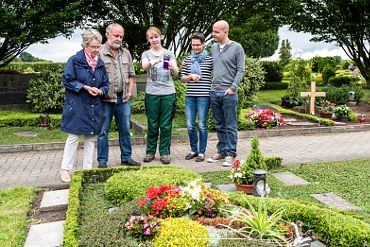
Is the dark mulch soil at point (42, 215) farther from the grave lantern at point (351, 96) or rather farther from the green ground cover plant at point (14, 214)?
the grave lantern at point (351, 96)

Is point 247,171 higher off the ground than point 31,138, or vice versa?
point 247,171

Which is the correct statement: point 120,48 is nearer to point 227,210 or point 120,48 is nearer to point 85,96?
point 85,96

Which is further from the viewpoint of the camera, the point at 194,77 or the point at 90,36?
the point at 194,77

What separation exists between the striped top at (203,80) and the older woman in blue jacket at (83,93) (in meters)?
1.46

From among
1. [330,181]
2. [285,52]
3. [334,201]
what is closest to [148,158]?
[330,181]

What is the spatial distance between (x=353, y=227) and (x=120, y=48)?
383cm

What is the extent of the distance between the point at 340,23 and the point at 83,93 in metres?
17.7

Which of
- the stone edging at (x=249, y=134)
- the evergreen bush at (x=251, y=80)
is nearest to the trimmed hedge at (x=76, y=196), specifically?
the stone edging at (x=249, y=134)

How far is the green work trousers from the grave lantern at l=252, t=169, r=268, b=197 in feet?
6.69

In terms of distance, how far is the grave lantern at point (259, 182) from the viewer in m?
4.43

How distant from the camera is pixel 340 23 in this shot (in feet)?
64.9

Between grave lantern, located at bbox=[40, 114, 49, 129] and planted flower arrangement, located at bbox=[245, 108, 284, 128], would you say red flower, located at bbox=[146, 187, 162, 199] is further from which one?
grave lantern, located at bbox=[40, 114, 49, 129]

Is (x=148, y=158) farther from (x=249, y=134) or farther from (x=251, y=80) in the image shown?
(x=251, y=80)

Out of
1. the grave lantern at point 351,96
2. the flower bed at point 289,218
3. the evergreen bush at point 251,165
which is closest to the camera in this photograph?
the flower bed at point 289,218
